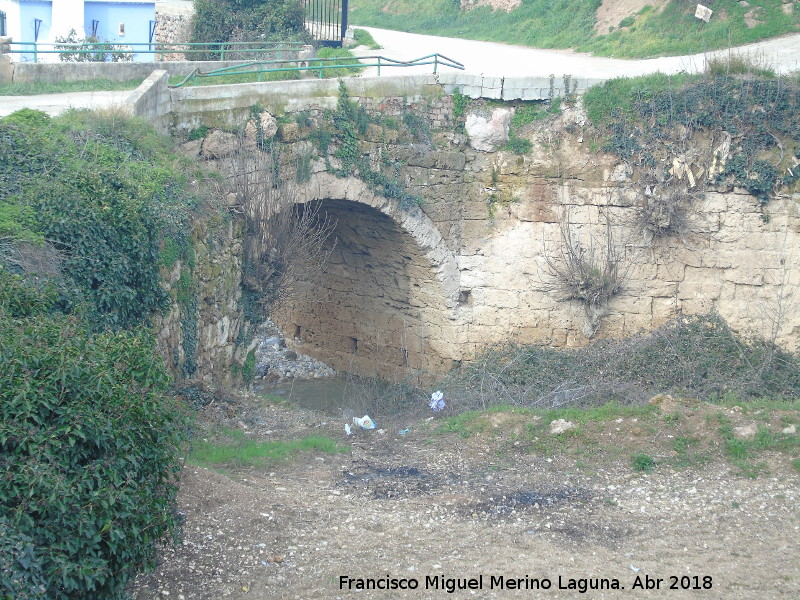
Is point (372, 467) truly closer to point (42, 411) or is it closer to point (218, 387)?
point (218, 387)

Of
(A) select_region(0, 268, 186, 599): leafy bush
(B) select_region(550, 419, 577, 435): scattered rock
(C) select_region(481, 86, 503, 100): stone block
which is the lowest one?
(B) select_region(550, 419, 577, 435): scattered rock

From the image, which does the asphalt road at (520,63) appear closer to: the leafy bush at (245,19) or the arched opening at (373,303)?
the leafy bush at (245,19)

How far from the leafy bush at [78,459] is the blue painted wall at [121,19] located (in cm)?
1719

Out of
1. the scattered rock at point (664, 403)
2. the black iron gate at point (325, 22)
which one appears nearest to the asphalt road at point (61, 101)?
the black iron gate at point (325, 22)

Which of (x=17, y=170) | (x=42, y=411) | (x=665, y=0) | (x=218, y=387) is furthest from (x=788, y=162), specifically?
(x=42, y=411)

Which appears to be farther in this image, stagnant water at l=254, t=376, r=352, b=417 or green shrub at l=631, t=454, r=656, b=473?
stagnant water at l=254, t=376, r=352, b=417

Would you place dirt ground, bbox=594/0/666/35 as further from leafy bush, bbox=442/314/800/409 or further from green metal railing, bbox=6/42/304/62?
leafy bush, bbox=442/314/800/409

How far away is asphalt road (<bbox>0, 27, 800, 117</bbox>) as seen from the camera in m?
Result: 12.5

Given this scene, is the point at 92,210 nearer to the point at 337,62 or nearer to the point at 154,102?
the point at 154,102

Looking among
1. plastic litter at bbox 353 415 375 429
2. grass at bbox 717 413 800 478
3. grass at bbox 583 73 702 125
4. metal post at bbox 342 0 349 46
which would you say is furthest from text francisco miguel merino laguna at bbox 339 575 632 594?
metal post at bbox 342 0 349 46

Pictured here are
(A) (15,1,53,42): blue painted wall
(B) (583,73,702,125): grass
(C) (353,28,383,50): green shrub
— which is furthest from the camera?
(A) (15,1,53,42): blue painted wall

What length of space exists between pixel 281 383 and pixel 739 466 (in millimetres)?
9408

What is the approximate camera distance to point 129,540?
5.34m

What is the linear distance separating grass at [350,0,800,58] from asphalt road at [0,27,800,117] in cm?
36
